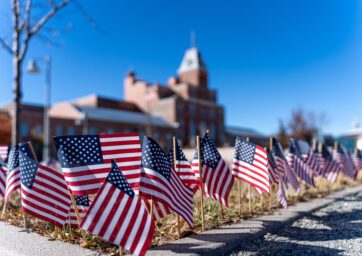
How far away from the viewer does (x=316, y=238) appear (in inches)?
210

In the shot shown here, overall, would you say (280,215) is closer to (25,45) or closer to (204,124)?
(25,45)

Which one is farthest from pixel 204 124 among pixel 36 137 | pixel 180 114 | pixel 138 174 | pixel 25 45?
pixel 138 174

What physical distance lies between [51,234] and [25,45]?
726cm

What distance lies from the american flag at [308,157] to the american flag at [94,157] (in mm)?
5499

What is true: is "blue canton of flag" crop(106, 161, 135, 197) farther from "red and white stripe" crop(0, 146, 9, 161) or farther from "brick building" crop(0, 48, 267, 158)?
"brick building" crop(0, 48, 267, 158)

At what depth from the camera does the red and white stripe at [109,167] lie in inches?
173

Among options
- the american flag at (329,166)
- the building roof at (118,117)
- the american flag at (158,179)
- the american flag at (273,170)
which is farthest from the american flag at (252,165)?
the building roof at (118,117)

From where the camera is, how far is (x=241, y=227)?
5.55 m

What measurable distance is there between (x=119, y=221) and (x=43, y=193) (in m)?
1.64

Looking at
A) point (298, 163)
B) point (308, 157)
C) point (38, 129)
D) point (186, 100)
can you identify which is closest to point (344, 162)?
point (308, 157)

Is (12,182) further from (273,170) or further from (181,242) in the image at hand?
(273,170)

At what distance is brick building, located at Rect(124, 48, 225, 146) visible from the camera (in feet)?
231

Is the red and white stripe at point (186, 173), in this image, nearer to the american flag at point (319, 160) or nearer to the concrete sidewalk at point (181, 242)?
the concrete sidewalk at point (181, 242)

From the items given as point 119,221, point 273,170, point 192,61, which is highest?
point 192,61
